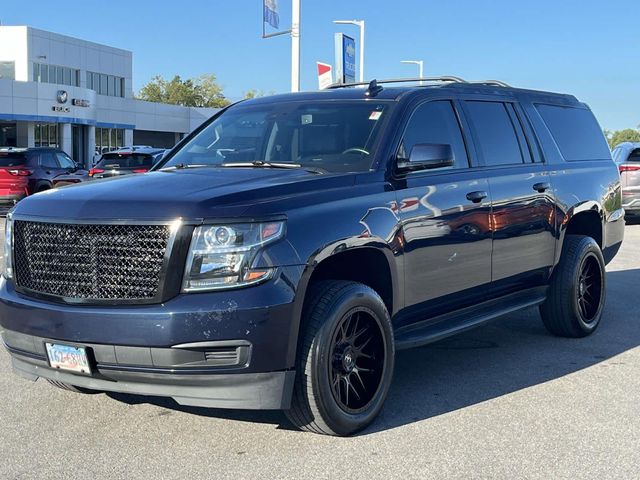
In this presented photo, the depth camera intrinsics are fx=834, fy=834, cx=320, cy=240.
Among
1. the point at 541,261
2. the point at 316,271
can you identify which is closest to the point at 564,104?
the point at 541,261

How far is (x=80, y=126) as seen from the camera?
59344mm

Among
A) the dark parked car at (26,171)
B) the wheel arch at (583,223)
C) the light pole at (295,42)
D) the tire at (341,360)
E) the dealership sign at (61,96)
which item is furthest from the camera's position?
the dealership sign at (61,96)

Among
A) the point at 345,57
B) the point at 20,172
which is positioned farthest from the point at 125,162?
the point at 345,57

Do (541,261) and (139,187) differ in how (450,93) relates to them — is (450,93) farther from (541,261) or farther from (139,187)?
(139,187)

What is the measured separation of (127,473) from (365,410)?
4.43 ft

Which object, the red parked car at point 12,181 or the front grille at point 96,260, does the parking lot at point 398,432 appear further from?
the red parked car at point 12,181

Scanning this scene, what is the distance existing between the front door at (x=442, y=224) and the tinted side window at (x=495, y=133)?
0.26 m

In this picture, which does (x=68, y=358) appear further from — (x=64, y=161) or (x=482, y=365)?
(x=64, y=161)

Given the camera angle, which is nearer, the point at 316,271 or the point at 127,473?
the point at 127,473

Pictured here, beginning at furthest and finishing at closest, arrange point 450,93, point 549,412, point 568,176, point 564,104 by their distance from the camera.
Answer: point 564,104
point 568,176
point 450,93
point 549,412

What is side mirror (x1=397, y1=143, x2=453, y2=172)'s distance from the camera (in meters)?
5.16

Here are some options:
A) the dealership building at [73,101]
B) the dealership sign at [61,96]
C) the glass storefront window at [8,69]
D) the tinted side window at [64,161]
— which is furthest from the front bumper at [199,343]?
the glass storefront window at [8,69]

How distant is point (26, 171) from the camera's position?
2003 cm

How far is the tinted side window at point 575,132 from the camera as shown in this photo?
7.20 meters
